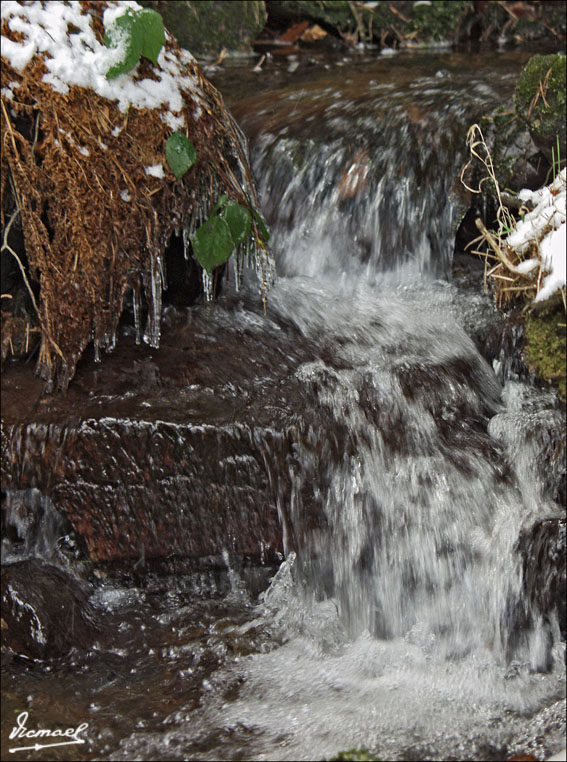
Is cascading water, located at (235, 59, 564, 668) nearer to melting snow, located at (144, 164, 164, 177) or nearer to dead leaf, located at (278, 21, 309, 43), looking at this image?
melting snow, located at (144, 164, 164, 177)

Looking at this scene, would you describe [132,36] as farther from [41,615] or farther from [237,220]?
[41,615]

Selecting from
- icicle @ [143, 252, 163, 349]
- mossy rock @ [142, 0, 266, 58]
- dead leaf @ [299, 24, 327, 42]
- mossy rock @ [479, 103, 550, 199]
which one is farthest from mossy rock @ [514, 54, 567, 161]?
dead leaf @ [299, 24, 327, 42]

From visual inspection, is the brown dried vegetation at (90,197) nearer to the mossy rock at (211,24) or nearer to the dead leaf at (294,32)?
the mossy rock at (211,24)

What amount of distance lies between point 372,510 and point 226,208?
126cm

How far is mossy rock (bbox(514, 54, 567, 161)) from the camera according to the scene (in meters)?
3.47

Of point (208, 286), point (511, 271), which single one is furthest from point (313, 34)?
point (511, 271)

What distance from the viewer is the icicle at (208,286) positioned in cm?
328

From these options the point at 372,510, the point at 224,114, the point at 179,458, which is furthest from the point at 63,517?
the point at 224,114

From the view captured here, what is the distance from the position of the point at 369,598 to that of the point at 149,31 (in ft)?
6.92

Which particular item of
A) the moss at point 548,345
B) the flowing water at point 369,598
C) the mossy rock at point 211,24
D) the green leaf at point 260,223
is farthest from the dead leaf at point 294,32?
the moss at point 548,345

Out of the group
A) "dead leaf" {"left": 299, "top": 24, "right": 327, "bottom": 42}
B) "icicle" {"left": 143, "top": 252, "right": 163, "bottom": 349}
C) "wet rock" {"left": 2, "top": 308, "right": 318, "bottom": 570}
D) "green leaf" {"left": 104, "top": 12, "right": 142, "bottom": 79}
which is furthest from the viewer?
"dead leaf" {"left": 299, "top": 24, "right": 327, "bottom": 42}

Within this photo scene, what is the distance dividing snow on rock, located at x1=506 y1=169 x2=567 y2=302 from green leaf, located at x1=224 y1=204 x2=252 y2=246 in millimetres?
982

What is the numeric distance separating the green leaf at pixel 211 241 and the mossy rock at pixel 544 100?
5.07 feet

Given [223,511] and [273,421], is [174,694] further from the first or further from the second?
[273,421]
